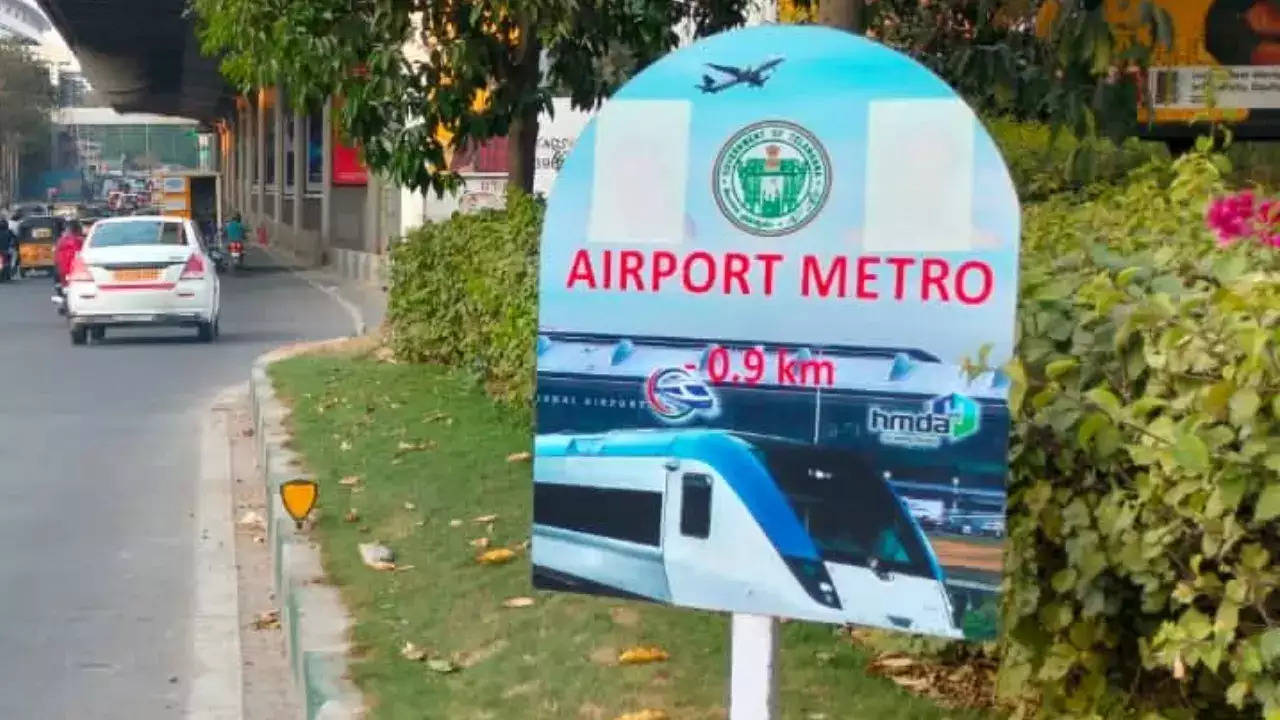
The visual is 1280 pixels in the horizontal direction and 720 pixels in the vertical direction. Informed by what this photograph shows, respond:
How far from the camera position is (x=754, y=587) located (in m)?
4.08

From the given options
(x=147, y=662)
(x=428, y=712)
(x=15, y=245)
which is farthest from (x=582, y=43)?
(x=15, y=245)

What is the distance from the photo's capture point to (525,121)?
51.1ft

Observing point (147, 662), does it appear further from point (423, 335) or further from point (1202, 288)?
point (423, 335)

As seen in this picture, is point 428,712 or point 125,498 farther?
point 125,498

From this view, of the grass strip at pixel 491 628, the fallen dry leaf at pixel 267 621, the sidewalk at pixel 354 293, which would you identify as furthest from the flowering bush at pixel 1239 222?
the sidewalk at pixel 354 293

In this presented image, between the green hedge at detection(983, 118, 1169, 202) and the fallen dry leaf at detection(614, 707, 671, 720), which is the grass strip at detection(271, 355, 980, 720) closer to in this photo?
the fallen dry leaf at detection(614, 707, 671, 720)

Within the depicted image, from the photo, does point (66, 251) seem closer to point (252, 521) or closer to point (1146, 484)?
point (252, 521)

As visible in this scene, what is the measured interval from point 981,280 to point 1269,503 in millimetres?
702

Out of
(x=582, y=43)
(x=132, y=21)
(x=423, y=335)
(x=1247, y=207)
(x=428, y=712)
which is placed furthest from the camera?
(x=132, y=21)

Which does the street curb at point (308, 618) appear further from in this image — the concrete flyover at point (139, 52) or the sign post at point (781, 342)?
the concrete flyover at point (139, 52)

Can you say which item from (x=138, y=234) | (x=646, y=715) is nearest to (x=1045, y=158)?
(x=646, y=715)

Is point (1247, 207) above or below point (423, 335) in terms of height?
above

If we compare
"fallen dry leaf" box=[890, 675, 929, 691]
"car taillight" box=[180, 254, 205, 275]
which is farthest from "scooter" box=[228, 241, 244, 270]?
"fallen dry leaf" box=[890, 675, 929, 691]

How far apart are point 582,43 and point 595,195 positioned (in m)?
10.2
